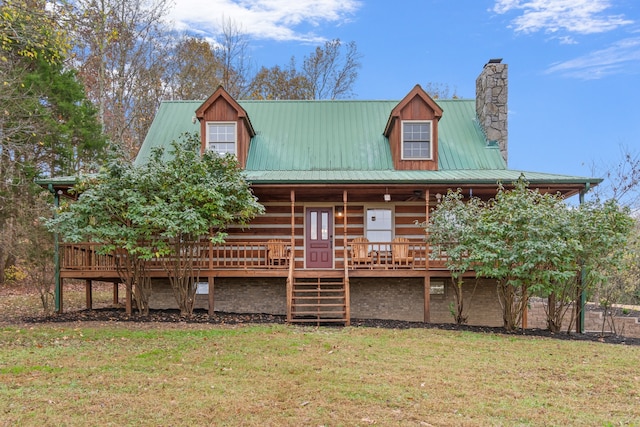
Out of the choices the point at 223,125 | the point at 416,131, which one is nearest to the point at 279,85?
the point at 223,125

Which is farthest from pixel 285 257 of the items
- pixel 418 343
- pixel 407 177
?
pixel 418 343

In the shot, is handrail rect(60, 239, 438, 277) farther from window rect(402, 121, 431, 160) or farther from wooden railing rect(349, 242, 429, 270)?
window rect(402, 121, 431, 160)

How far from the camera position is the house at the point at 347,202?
14031 mm

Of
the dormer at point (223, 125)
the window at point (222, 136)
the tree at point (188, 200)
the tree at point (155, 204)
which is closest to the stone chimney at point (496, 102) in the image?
the dormer at point (223, 125)

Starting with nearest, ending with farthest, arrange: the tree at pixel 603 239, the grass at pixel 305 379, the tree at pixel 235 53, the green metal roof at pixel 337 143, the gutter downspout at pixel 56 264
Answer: the grass at pixel 305 379, the tree at pixel 603 239, the gutter downspout at pixel 56 264, the green metal roof at pixel 337 143, the tree at pixel 235 53

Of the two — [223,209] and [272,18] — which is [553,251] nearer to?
[223,209]

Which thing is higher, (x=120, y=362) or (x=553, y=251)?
(x=553, y=251)

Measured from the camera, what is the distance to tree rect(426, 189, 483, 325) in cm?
1240

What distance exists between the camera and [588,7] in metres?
18.8

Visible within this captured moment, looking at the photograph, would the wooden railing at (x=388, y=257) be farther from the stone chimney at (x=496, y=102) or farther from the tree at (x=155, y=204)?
the stone chimney at (x=496, y=102)

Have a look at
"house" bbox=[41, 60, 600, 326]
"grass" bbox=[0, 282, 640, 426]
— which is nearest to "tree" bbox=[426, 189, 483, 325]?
"house" bbox=[41, 60, 600, 326]

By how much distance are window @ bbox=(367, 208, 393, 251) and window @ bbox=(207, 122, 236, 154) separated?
5188 mm

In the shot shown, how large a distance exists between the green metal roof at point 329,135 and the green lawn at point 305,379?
7.37 metres

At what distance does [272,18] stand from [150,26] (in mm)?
6882
